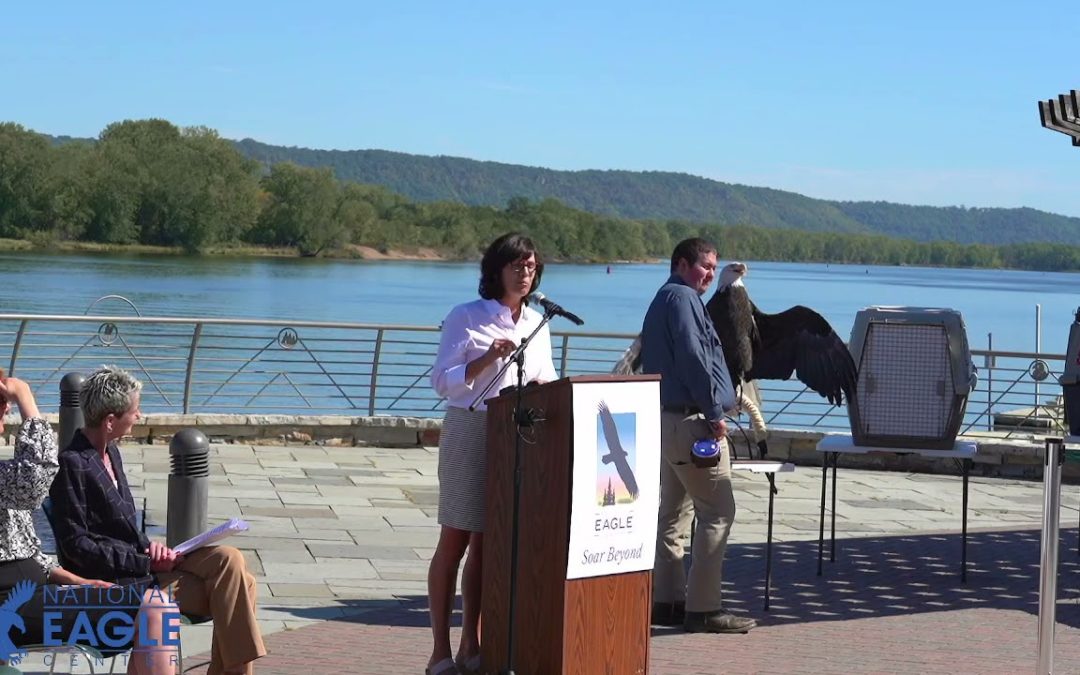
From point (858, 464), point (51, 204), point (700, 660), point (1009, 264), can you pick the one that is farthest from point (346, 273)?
point (700, 660)

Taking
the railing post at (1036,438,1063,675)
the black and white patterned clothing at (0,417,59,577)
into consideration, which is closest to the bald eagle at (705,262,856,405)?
the railing post at (1036,438,1063,675)

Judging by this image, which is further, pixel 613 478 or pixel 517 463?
pixel 613 478

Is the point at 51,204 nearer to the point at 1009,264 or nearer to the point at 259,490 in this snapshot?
the point at 1009,264

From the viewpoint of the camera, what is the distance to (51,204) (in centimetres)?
10700

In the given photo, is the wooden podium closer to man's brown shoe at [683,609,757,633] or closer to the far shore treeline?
man's brown shoe at [683,609,757,633]

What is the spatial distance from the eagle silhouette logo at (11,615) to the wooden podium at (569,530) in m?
1.72

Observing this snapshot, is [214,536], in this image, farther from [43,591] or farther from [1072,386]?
[1072,386]

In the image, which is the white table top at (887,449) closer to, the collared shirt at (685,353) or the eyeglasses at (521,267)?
the collared shirt at (685,353)

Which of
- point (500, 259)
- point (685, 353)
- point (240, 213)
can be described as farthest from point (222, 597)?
point (240, 213)

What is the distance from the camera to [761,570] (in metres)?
9.22

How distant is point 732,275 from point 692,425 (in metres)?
1.11

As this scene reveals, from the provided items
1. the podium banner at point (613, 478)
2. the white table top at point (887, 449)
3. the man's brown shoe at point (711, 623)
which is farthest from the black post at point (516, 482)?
the white table top at point (887, 449)

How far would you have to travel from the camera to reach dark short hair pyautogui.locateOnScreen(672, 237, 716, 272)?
725cm

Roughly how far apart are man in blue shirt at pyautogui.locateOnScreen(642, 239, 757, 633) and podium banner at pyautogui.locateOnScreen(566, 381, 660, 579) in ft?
3.32
